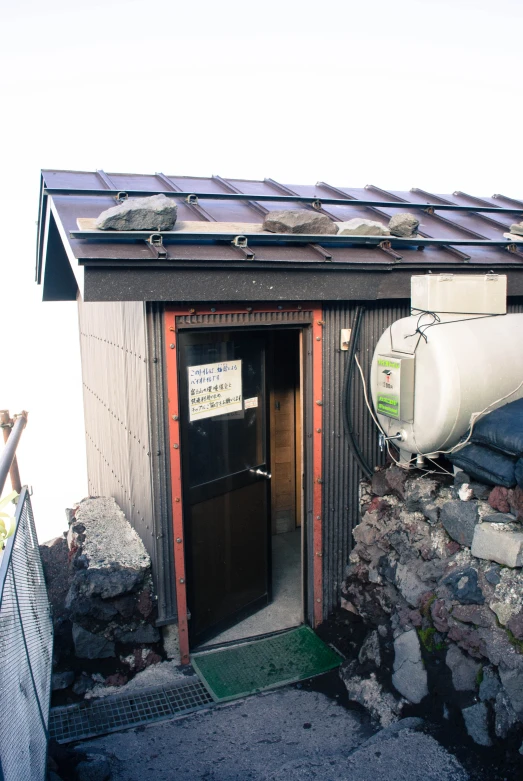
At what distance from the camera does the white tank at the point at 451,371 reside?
4648 millimetres

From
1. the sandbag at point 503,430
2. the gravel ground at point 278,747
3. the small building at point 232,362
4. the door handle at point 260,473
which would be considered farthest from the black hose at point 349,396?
the gravel ground at point 278,747

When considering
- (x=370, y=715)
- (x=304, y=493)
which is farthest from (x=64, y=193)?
(x=370, y=715)

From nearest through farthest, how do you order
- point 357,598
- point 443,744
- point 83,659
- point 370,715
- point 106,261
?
point 443,744 → point 106,261 → point 370,715 → point 83,659 → point 357,598

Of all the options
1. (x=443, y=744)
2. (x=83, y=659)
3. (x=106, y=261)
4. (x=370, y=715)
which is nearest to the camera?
(x=443, y=744)

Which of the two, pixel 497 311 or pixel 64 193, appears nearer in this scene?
pixel 497 311

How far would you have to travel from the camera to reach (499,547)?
4113 mm

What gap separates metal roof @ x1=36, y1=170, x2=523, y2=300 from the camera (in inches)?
183

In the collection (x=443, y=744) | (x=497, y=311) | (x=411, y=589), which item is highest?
(x=497, y=311)

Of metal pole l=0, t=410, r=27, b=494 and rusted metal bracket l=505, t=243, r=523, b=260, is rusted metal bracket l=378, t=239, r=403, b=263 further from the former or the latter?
metal pole l=0, t=410, r=27, b=494

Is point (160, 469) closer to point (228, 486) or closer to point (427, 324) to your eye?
point (228, 486)

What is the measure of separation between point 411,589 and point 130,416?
2.83 m

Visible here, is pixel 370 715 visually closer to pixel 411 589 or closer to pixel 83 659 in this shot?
pixel 411 589

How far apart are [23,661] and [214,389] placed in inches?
105

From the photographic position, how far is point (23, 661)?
322 centimetres
